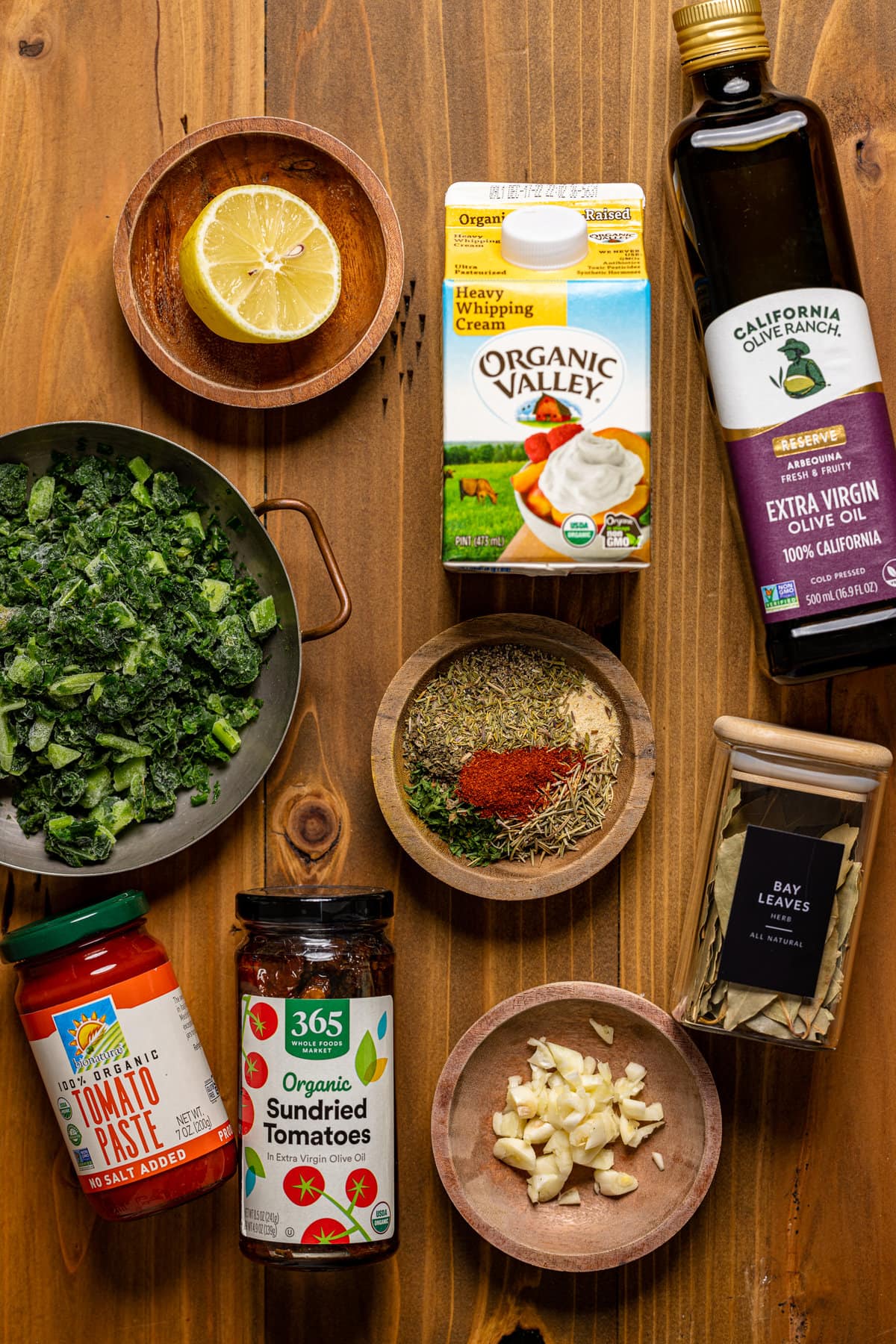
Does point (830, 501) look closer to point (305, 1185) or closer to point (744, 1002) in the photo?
point (744, 1002)

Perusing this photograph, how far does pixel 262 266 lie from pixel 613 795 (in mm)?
684

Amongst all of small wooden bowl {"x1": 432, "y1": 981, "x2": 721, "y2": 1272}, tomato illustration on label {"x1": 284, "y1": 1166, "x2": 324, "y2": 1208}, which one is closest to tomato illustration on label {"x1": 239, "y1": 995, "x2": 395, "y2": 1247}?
tomato illustration on label {"x1": 284, "y1": 1166, "x2": 324, "y2": 1208}

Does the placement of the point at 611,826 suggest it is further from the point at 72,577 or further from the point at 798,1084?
the point at 72,577

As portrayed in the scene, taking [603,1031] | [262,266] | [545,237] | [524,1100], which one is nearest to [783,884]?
[603,1031]

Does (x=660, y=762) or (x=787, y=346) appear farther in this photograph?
(x=660, y=762)

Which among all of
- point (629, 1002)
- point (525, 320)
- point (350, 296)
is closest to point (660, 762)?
point (629, 1002)

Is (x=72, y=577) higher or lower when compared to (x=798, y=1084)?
higher

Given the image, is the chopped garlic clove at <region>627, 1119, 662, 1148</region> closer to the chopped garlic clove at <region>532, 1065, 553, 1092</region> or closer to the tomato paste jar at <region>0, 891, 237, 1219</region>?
the chopped garlic clove at <region>532, 1065, 553, 1092</region>

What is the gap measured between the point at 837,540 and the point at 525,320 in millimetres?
392

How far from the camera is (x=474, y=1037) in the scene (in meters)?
1.09

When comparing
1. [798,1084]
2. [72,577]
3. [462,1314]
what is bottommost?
Result: [462,1314]

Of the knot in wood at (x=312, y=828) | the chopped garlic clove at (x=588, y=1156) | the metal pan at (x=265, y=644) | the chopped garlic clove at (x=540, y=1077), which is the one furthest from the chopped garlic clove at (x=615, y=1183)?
the metal pan at (x=265, y=644)

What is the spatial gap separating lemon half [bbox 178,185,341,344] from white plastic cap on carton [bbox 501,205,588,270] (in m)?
0.19

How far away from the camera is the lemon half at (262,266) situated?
3.46 feet
